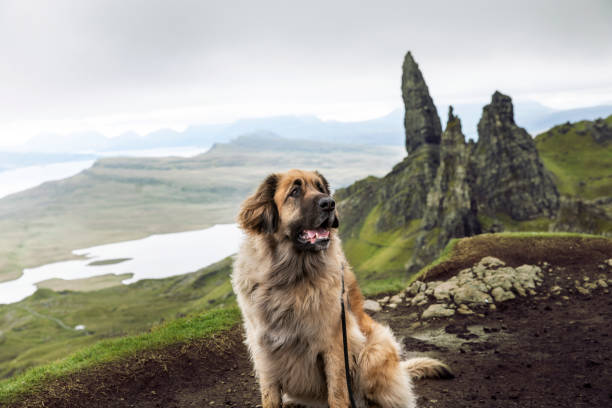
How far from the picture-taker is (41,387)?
9023 millimetres

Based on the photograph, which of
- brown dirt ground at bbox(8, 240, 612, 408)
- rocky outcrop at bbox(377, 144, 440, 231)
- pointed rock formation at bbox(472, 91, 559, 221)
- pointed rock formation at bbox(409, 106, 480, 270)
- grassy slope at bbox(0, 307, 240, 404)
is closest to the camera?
brown dirt ground at bbox(8, 240, 612, 408)

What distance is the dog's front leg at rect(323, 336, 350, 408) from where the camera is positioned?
5645mm

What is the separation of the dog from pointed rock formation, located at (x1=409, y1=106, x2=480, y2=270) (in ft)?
395

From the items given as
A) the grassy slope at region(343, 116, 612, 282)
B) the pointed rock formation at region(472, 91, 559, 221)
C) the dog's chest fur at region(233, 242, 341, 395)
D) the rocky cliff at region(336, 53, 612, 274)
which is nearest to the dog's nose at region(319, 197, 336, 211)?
the dog's chest fur at region(233, 242, 341, 395)

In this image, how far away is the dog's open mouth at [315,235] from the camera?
572 cm

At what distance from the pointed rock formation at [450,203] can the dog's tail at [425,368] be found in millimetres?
117991

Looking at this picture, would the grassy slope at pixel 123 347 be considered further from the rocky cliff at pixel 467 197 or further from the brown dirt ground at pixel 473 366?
the rocky cliff at pixel 467 197

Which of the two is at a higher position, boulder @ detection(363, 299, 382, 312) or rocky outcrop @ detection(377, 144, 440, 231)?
boulder @ detection(363, 299, 382, 312)

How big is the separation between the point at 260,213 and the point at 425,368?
4.59 meters

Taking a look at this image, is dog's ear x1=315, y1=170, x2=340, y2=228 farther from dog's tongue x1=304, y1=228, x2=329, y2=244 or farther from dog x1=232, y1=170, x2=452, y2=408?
dog's tongue x1=304, y1=228, x2=329, y2=244

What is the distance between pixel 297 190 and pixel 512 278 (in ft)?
36.6

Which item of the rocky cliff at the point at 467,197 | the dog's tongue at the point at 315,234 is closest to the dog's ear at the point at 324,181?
the dog's tongue at the point at 315,234

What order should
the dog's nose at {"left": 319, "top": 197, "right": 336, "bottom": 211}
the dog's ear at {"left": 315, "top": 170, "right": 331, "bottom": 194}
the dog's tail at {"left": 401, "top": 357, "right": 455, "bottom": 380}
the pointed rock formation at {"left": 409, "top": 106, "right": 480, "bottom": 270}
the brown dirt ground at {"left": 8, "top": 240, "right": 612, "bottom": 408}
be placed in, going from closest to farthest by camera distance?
the dog's nose at {"left": 319, "top": 197, "right": 336, "bottom": 211} → the dog's ear at {"left": 315, "top": 170, "right": 331, "bottom": 194} → the dog's tail at {"left": 401, "top": 357, "right": 455, "bottom": 380} → the brown dirt ground at {"left": 8, "top": 240, "right": 612, "bottom": 408} → the pointed rock formation at {"left": 409, "top": 106, "right": 480, "bottom": 270}

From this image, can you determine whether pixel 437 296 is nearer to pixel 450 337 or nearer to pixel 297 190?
pixel 450 337
